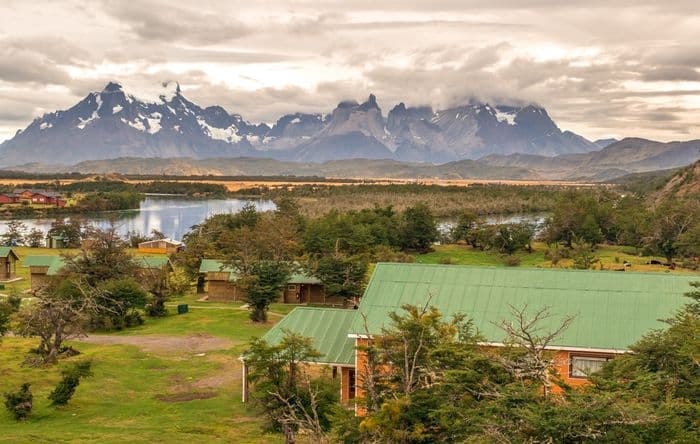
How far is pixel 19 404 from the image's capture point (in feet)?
74.8

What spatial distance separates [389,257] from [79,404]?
3631cm

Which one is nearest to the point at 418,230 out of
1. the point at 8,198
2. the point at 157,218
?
the point at 157,218

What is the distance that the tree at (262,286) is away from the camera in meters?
39.1

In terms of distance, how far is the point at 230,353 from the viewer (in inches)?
1284

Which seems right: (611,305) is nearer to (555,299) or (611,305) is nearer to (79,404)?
(555,299)

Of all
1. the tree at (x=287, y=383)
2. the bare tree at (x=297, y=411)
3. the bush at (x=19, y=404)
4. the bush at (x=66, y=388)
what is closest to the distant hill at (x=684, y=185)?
the tree at (x=287, y=383)

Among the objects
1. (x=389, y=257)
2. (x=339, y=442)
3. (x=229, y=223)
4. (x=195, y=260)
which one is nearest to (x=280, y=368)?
(x=339, y=442)

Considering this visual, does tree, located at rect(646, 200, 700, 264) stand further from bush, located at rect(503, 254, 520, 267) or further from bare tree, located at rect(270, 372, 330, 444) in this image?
bare tree, located at rect(270, 372, 330, 444)

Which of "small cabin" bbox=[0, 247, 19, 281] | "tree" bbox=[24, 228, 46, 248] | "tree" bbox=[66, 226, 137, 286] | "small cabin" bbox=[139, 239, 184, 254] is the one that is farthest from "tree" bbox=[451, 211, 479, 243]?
"tree" bbox=[24, 228, 46, 248]

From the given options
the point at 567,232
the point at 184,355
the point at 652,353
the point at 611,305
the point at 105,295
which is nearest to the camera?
the point at 652,353

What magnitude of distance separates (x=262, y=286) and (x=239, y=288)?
5877 millimetres

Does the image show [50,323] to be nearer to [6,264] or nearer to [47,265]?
[47,265]

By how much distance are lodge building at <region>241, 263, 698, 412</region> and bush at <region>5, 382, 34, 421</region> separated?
7.31 meters

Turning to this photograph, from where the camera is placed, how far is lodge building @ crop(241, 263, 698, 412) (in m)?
21.0
